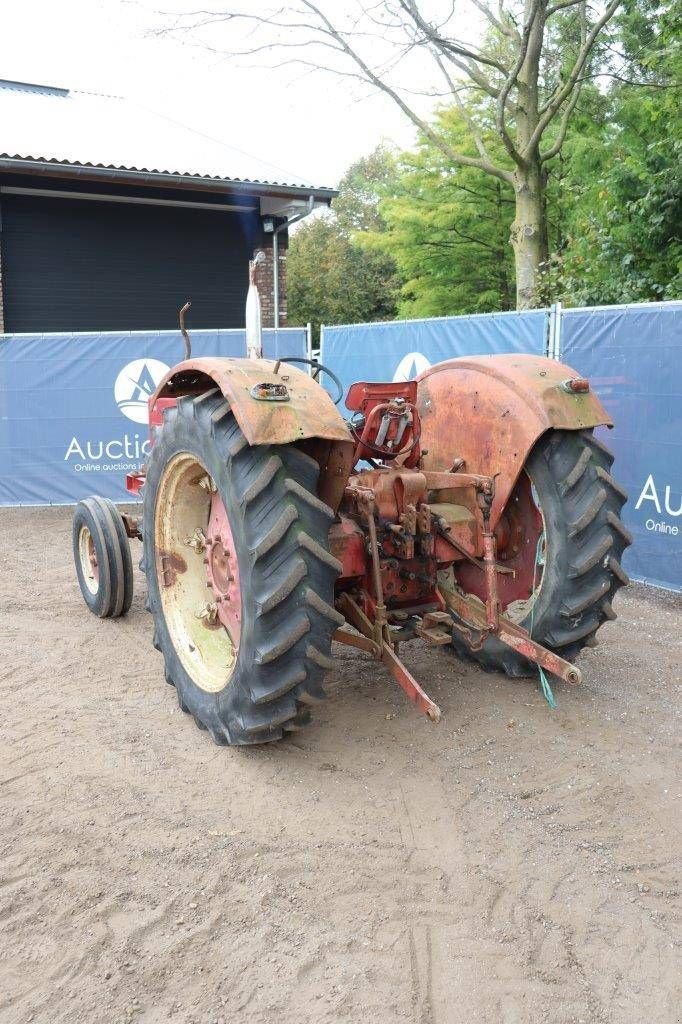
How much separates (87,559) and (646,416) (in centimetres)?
417

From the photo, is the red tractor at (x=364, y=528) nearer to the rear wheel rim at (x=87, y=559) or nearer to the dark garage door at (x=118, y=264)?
the rear wheel rim at (x=87, y=559)

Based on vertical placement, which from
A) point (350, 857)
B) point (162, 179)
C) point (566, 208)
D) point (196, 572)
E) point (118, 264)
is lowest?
point (350, 857)

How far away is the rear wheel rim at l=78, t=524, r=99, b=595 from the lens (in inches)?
233

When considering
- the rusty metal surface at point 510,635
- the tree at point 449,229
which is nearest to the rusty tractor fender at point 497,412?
the rusty metal surface at point 510,635

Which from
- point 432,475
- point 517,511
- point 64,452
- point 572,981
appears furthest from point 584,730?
point 64,452

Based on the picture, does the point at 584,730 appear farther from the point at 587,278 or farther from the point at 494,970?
the point at 587,278

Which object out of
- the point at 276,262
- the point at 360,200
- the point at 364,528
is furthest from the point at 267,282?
the point at 360,200

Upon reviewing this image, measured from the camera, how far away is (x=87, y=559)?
19.7 feet

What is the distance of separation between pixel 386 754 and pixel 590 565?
1.23 m

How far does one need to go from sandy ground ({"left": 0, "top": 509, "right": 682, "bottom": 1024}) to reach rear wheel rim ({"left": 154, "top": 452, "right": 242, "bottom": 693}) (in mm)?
344

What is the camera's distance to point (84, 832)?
10.3 ft

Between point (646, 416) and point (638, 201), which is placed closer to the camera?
point (646, 416)

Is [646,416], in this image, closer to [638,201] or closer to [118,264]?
[638,201]

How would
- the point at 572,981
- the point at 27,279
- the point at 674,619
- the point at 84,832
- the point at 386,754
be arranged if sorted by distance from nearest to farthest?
the point at 572,981, the point at 84,832, the point at 386,754, the point at 674,619, the point at 27,279
